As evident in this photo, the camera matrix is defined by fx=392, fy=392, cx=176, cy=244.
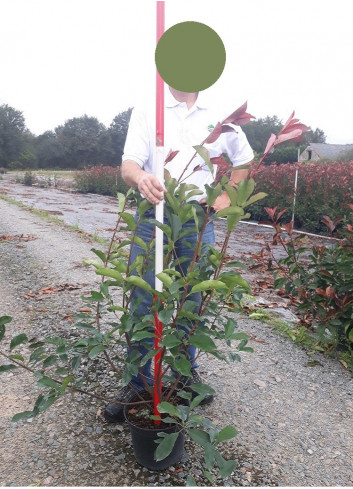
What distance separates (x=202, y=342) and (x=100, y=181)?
1629 centimetres

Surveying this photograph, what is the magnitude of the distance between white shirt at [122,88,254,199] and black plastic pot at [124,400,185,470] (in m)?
0.98

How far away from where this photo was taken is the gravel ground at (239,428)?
1.44 meters

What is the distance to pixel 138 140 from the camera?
5.29ft

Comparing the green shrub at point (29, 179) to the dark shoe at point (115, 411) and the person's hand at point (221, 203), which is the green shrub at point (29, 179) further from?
the person's hand at point (221, 203)

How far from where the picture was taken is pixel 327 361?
7.70ft

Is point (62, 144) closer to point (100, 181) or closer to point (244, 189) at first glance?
point (100, 181)

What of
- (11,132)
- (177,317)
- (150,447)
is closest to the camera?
(177,317)

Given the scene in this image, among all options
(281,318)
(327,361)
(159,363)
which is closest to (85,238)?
(281,318)

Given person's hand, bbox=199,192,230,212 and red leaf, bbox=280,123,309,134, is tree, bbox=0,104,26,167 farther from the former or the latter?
red leaf, bbox=280,123,309,134

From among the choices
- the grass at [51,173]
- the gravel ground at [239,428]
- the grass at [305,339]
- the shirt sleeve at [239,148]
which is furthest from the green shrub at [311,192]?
the grass at [51,173]

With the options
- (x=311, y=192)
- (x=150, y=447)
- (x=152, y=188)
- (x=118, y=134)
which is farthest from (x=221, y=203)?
(x=118, y=134)

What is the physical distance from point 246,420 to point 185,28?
1615 millimetres

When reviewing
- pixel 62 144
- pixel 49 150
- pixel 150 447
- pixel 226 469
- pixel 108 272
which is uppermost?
pixel 62 144

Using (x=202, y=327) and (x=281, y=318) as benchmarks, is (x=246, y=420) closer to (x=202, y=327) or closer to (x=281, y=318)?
(x=202, y=327)
